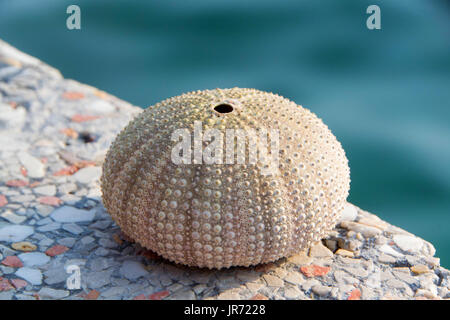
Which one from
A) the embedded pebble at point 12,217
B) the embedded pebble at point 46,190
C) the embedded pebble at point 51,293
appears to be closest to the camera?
the embedded pebble at point 51,293

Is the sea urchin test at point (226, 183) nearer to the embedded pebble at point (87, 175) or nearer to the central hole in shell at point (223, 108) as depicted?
the central hole in shell at point (223, 108)

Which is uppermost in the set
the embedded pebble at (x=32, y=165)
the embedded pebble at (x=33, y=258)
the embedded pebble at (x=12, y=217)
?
the embedded pebble at (x=32, y=165)

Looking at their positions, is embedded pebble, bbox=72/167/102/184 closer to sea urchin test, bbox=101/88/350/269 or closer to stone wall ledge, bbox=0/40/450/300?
stone wall ledge, bbox=0/40/450/300

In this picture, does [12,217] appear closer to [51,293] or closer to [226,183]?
[51,293]

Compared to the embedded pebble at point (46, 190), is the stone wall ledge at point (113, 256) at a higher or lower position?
lower

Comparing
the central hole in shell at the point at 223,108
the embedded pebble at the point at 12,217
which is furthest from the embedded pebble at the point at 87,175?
the central hole in shell at the point at 223,108

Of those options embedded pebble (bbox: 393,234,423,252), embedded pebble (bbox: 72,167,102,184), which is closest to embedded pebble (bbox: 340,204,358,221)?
embedded pebble (bbox: 393,234,423,252)

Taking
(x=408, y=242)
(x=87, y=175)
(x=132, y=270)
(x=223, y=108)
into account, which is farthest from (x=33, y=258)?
(x=408, y=242)
